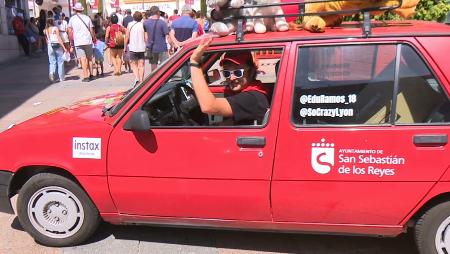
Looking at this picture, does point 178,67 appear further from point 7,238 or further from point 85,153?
point 7,238

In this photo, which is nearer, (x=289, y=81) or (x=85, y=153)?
(x=289, y=81)

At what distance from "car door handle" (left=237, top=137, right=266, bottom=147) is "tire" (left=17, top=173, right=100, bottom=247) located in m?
1.24

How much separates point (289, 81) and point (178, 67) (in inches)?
29.7

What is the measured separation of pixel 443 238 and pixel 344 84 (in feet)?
3.75

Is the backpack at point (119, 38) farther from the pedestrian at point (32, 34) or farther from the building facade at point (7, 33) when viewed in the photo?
the pedestrian at point (32, 34)

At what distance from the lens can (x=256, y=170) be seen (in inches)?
128

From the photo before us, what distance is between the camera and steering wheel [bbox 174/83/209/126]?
374cm

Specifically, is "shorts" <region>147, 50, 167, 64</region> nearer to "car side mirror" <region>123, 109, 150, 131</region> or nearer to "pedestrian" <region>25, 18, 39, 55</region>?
"car side mirror" <region>123, 109, 150, 131</region>

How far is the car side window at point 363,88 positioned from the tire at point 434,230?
1.85ft

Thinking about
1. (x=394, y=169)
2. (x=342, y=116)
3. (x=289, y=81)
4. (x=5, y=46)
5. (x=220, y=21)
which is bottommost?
(x=5, y=46)

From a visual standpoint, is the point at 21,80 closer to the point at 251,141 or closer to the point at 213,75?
the point at 213,75

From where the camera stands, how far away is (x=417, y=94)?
123 inches

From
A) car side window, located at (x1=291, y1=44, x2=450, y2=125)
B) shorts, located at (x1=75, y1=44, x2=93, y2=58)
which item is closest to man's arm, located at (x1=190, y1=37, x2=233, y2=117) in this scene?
car side window, located at (x1=291, y1=44, x2=450, y2=125)

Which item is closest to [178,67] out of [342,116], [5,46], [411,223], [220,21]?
[220,21]
